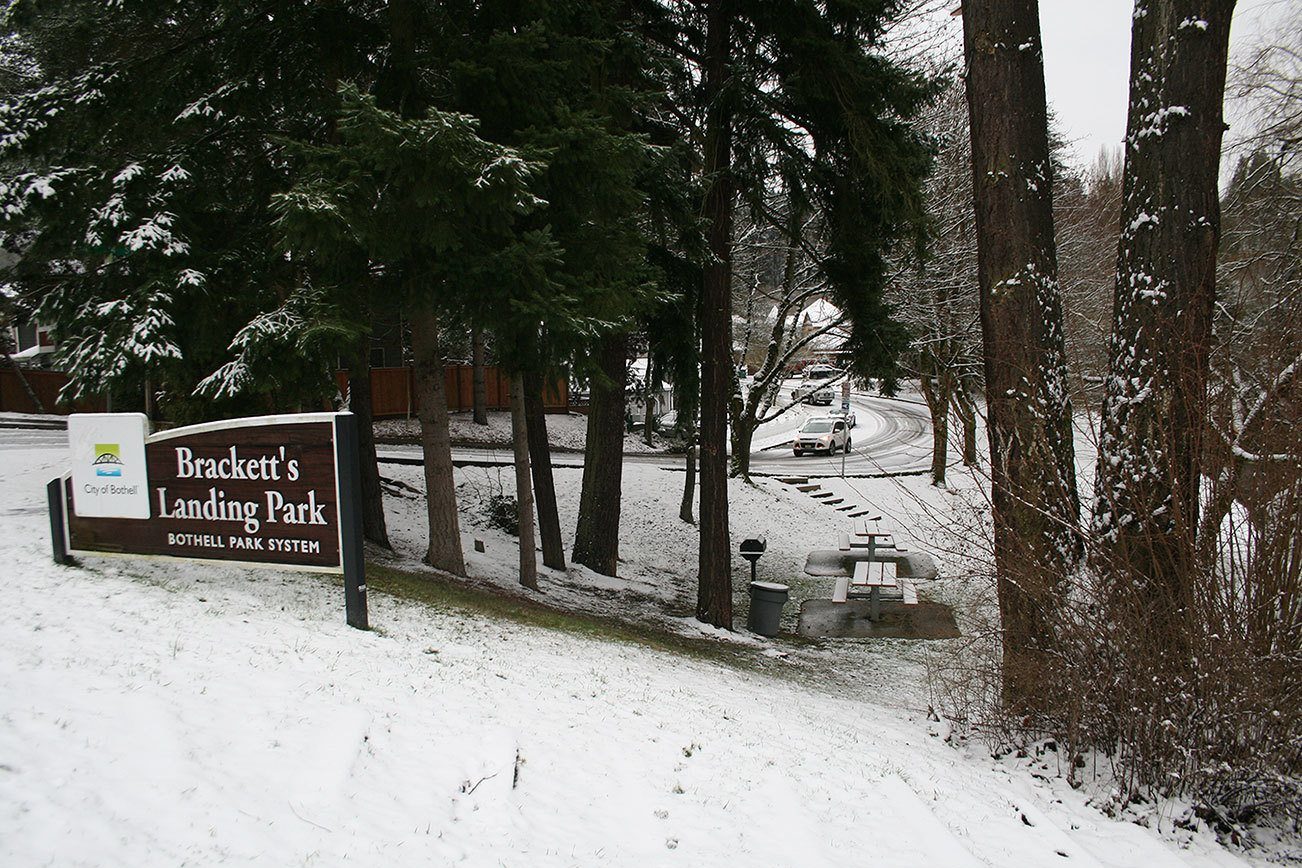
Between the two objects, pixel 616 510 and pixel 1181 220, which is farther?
pixel 616 510

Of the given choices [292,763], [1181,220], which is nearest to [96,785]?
[292,763]

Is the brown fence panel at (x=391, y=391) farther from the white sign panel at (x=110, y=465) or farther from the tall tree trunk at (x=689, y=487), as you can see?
the white sign panel at (x=110, y=465)

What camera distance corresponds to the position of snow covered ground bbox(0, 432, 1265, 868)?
148 inches

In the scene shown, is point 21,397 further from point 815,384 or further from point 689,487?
point 815,384

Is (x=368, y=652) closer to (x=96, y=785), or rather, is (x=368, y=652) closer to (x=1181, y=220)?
(x=96, y=785)

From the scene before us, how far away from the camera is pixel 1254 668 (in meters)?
5.30

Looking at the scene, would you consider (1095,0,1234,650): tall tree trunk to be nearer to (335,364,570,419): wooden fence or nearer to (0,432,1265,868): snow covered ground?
(0,432,1265,868): snow covered ground

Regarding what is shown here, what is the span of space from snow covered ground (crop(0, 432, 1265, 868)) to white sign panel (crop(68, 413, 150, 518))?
568 mm

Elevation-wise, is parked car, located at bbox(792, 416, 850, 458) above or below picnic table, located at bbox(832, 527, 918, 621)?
above

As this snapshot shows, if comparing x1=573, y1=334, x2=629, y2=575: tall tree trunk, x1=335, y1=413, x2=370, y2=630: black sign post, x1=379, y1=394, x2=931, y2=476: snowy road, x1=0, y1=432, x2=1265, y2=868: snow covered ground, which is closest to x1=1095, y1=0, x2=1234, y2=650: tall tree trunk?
x1=0, y1=432, x2=1265, y2=868: snow covered ground

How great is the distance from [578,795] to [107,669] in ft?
9.08

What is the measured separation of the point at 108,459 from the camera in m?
7.07

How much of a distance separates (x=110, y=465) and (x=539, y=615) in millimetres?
4396

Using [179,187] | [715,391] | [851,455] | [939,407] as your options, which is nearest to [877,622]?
[939,407]
